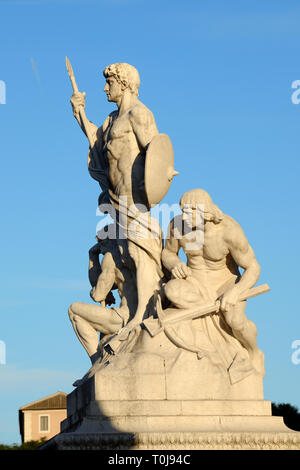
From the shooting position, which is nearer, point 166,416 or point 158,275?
point 166,416

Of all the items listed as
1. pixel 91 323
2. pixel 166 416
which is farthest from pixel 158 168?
pixel 166 416

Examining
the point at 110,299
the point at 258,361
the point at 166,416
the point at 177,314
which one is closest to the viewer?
the point at 166,416

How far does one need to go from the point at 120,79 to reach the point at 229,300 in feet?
11.5

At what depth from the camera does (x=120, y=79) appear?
14.8 m

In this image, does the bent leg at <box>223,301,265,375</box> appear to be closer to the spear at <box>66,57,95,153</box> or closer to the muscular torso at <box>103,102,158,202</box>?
the muscular torso at <box>103,102,158,202</box>

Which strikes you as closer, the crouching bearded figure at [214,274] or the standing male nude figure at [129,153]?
the crouching bearded figure at [214,274]

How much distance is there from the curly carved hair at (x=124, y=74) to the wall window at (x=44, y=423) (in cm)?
2381

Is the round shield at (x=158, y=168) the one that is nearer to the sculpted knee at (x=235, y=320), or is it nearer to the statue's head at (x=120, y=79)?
the statue's head at (x=120, y=79)

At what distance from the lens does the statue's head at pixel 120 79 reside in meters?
14.8

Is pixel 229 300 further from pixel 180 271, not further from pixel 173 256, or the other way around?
pixel 173 256

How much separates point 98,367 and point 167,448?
181 centimetres

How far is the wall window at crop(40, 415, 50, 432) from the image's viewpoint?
3706cm

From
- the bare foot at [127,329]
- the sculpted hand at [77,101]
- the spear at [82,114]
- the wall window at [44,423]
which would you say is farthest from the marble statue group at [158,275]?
the wall window at [44,423]
